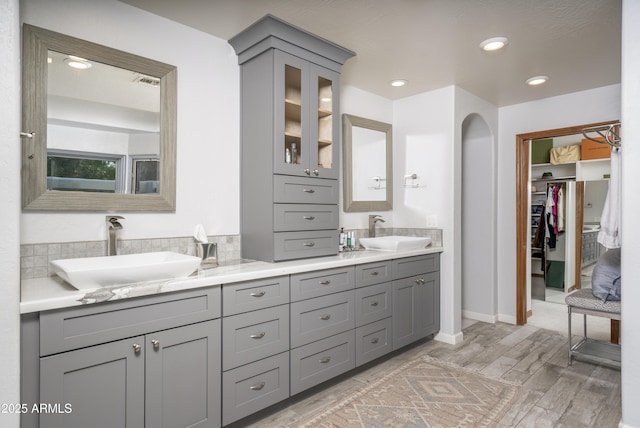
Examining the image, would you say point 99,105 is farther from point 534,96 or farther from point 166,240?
point 534,96

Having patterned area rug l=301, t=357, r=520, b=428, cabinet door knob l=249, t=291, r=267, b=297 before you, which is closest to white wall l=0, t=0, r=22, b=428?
cabinet door knob l=249, t=291, r=267, b=297

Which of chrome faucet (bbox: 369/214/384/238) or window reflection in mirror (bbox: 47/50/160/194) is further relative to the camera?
chrome faucet (bbox: 369/214/384/238)

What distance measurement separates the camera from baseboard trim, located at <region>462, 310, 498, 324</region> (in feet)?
13.1

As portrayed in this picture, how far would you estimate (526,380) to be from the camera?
2.63 metres

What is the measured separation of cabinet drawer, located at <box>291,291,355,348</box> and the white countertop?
22 centimetres

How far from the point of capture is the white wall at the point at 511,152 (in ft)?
11.9

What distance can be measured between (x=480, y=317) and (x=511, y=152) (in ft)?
6.23

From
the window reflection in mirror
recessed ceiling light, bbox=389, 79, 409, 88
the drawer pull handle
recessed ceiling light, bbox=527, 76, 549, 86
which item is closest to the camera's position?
the window reflection in mirror

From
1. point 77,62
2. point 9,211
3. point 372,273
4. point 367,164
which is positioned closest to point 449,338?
point 372,273

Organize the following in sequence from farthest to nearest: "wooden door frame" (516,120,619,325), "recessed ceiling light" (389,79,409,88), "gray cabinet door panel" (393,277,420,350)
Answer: "wooden door frame" (516,120,619,325) < "recessed ceiling light" (389,79,409,88) < "gray cabinet door panel" (393,277,420,350)

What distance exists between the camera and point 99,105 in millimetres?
1988

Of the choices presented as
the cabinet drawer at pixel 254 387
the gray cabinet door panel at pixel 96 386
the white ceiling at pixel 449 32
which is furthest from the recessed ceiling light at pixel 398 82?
the gray cabinet door panel at pixel 96 386

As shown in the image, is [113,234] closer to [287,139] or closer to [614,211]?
[287,139]

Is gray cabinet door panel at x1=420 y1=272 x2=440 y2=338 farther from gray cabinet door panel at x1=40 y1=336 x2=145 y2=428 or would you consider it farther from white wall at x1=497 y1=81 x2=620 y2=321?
gray cabinet door panel at x1=40 y1=336 x2=145 y2=428
